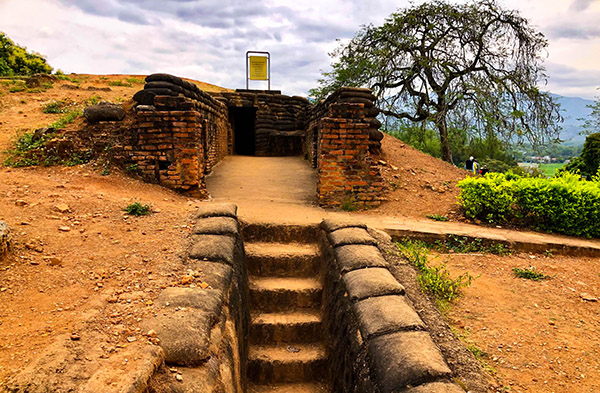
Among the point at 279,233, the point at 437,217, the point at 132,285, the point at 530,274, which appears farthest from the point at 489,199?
the point at 132,285

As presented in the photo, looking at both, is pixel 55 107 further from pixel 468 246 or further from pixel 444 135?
pixel 444 135

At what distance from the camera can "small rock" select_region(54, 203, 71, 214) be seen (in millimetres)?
3783

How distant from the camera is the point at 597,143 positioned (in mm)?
9594

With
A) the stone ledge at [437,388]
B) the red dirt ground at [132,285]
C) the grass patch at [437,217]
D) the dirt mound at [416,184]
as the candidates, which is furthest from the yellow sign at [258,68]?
the stone ledge at [437,388]

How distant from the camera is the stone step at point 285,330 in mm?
3605

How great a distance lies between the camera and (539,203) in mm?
5500

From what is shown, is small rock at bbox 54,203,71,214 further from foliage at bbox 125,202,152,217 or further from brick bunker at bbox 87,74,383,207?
brick bunker at bbox 87,74,383,207

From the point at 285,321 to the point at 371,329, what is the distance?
1250 mm

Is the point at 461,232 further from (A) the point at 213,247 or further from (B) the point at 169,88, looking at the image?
(B) the point at 169,88

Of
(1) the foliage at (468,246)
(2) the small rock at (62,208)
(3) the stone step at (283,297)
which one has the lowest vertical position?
(3) the stone step at (283,297)

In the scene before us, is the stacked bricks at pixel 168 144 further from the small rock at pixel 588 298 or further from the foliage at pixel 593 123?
the foliage at pixel 593 123

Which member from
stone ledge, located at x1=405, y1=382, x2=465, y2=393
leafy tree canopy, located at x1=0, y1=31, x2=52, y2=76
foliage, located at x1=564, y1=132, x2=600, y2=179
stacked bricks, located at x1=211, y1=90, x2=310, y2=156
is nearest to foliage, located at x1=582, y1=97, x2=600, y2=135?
foliage, located at x1=564, y1=132, x2=600, y2=179

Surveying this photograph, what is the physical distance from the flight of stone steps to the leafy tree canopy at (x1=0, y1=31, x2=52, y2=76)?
1575cm

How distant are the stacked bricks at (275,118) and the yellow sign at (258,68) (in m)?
1.00
